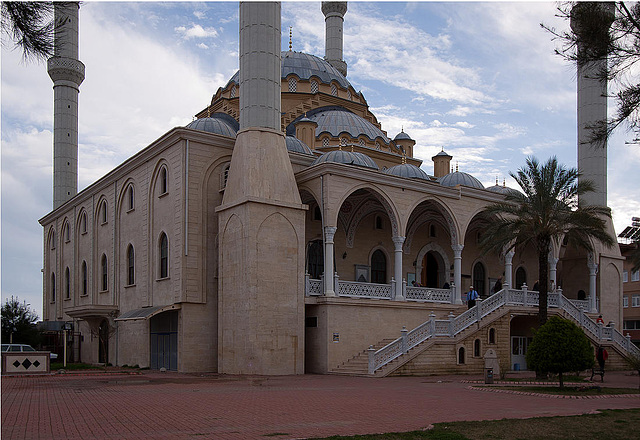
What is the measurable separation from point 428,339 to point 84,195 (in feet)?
65.8

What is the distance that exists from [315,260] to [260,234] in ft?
19.0

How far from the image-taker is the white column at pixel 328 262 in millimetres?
22647

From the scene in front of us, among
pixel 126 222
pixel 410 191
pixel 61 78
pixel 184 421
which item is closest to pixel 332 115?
pixel 410 191

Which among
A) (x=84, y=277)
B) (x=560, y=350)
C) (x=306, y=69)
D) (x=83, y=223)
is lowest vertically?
(x=560, y=350)

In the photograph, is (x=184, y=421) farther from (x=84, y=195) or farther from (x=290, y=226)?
(x=84, y=195)

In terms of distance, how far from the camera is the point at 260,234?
21453 millimetres

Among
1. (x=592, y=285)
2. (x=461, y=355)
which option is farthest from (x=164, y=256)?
(x=592, y=285)

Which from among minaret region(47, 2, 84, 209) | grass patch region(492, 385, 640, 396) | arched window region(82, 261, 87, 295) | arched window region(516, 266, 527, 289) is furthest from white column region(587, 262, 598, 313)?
minaret region(47, 2, 84, 209)

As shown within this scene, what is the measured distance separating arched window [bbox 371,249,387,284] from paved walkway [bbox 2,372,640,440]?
1109cm

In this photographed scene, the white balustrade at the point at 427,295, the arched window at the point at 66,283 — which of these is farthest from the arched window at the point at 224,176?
the arched window at the point at 66,283

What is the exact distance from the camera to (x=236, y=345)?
21141 millimetres

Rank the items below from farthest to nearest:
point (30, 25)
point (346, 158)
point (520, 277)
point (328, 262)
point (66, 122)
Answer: point (66, 122), point (520, 277), point (346, 158), point (328, 262), point (30, 25)

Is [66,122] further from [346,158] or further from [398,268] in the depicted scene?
[398,268]

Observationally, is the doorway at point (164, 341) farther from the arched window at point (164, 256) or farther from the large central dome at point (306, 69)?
the large central dome at point (306, 69)
